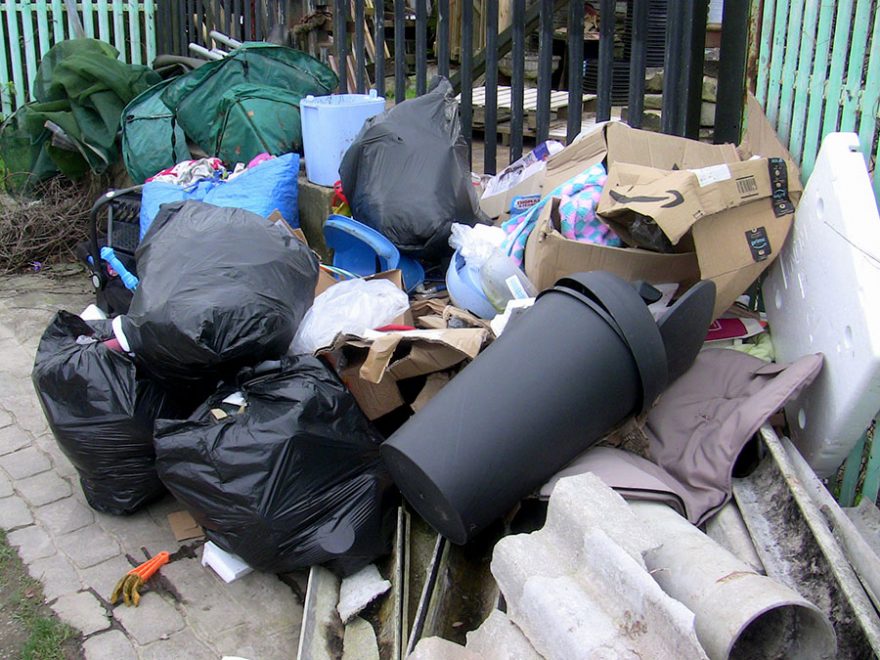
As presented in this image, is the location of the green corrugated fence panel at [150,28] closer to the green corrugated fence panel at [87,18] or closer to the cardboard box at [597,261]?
the green corrugated fence panel at [87,18]

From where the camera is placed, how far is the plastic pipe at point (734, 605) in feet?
5.29

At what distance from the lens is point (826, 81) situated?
285 cm

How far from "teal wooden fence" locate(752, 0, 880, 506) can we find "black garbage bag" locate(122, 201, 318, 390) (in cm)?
176

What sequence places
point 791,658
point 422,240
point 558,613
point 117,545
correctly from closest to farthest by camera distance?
point 558,613, point 791,658, point 117,545, point 422,240

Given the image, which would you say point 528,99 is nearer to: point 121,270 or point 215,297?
point 121,270

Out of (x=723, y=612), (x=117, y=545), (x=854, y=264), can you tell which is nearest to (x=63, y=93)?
(x=117, y=545)

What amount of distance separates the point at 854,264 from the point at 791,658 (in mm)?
1092

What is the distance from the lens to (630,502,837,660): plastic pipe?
1613mm

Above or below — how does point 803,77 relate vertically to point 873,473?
above

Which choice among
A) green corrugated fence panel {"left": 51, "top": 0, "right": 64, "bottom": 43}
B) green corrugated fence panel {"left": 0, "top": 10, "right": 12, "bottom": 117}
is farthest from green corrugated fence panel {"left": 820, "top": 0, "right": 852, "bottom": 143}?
green corrugated fence panel {"left": 0, "top": 10, "right": 12, "bottom": 117}

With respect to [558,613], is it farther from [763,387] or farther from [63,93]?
[63,93]

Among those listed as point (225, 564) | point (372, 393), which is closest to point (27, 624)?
point (225, 564)

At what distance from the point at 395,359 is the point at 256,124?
7.97 ft

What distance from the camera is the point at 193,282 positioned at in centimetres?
274
